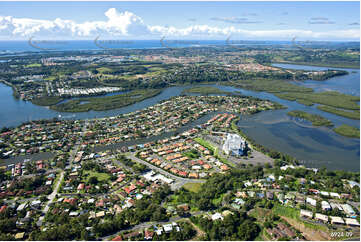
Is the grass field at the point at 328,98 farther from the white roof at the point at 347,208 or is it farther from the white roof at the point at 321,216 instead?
the white roof at the point at 321,216

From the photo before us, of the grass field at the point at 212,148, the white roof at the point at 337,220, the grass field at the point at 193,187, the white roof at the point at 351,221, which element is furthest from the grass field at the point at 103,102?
the white roof at the point at 351,221

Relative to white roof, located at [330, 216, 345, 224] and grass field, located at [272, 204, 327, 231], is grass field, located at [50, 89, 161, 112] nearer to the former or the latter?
grass field, located at [272, 204, 327, 231]

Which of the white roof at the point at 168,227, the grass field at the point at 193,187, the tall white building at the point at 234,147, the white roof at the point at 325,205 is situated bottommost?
the white roof at the point at 168,227

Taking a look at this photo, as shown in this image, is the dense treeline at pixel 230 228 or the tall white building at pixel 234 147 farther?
the tall white building at pixel 234 147

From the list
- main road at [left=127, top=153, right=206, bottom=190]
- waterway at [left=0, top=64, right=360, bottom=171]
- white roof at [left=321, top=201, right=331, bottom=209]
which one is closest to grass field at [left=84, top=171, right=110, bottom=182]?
main road at [left=127, top=153, right=206, bottom=190]

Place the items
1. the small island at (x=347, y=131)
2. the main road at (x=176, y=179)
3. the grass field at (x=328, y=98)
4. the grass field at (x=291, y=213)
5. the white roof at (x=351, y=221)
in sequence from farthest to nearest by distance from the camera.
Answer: the grass field at (x=328, y=98)
the small island at (x=347, y=131)
the main road at (x=176, y=179)
the grass field at (x=291, y=213)
the white roof at (x=351, y=221)

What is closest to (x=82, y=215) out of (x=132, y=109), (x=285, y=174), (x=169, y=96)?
(x=285, y=174)

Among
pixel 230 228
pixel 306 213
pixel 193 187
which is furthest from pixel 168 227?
pixel 306 213

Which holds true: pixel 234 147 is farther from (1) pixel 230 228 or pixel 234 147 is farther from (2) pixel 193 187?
(1) pixel 230 228
